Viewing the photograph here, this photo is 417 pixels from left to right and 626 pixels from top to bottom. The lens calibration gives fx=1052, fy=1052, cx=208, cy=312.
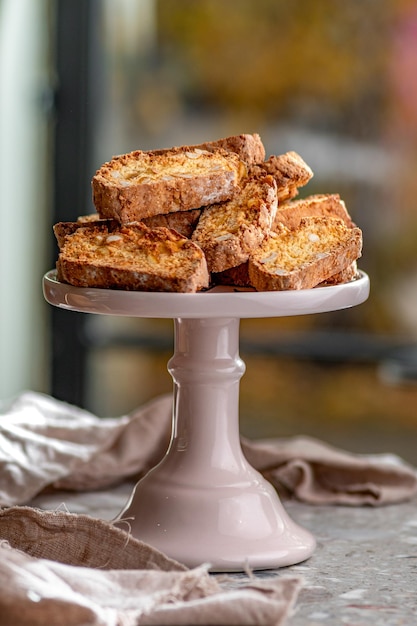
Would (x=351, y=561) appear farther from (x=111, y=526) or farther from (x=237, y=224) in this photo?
(x=237, y=224)

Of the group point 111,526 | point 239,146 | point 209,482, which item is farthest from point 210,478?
point 239,146

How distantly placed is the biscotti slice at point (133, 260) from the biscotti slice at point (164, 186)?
2 cm

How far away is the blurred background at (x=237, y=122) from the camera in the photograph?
3162mm

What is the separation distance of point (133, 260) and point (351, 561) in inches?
14.7

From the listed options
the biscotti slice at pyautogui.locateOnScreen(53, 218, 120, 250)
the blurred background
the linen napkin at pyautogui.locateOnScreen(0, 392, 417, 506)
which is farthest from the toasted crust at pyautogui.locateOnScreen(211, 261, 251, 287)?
the blurred background

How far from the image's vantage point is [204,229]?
1004mm

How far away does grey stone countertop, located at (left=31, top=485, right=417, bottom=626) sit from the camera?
899 mm

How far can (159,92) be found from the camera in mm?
3295

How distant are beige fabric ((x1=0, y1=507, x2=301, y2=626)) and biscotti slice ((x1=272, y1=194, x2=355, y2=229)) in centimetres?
36

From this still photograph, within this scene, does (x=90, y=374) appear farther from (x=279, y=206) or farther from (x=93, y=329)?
(x=279, y=206)

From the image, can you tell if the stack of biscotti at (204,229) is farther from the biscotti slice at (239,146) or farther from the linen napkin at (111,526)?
the linen napkin at (111,526)

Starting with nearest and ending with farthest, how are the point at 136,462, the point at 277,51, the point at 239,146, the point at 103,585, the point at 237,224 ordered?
the point at 103,585 < the point at 237,224 < the point at 239,146 < the point at 136,462 < the point at 277,51

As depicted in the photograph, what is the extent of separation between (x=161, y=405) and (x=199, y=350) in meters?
0.36

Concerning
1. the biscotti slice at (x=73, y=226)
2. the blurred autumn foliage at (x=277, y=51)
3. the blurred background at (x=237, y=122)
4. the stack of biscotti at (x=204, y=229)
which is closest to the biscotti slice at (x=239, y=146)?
the stack of biscotti at (x=204, y=229)
